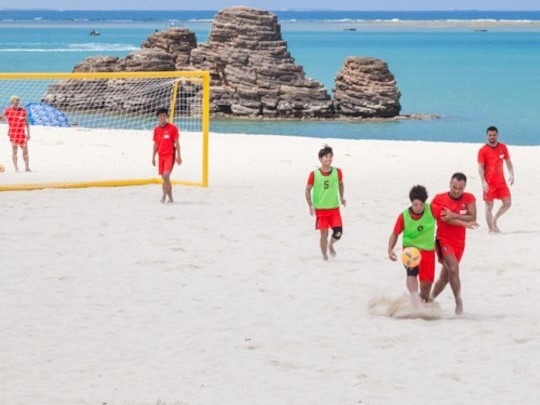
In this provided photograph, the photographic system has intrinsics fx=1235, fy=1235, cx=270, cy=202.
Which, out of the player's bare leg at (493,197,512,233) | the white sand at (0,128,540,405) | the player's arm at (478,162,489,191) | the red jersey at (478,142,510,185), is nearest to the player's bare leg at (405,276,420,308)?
the white sand at (0,128,540,405)

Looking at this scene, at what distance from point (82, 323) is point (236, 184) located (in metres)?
9.03

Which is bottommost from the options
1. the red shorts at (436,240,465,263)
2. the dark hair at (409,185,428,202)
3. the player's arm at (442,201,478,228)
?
the red shorts at (436,240,465,263)

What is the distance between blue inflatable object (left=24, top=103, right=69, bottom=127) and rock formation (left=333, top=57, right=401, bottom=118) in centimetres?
1959

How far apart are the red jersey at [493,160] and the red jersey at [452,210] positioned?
434 cm

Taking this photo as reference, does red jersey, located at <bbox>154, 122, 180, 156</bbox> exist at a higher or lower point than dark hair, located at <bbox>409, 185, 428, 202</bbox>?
higher

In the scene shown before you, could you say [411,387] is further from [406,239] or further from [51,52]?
[51,52]

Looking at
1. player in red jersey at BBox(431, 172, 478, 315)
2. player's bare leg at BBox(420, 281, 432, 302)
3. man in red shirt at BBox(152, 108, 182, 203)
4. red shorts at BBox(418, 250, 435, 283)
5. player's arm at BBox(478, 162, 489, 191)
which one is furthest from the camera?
man in red shirt at BBox(152, 108, 182, 203)

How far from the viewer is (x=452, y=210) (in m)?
9.65

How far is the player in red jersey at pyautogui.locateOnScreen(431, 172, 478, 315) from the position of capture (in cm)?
957

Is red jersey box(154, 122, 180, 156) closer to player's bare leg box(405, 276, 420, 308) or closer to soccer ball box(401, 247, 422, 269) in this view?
player's bare leg box(405, 276, 420, 308)

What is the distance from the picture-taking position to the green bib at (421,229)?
9586mm

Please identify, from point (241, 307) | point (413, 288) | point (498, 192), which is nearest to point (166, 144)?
point (498, 192)

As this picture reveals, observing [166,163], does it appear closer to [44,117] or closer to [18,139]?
[18,139]

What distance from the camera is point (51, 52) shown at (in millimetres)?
111250
